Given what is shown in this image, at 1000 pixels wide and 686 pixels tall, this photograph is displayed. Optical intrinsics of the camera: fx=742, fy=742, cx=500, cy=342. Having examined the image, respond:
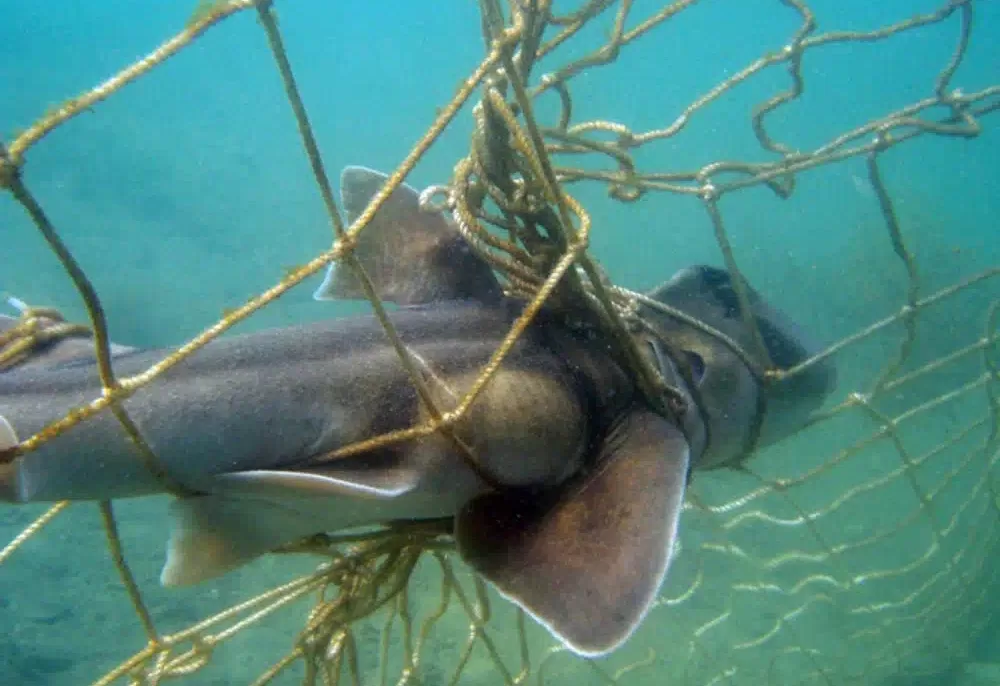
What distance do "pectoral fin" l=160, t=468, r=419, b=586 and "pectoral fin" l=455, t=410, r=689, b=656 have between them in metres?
0.33

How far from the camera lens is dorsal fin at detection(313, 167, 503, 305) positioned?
8.73 ft

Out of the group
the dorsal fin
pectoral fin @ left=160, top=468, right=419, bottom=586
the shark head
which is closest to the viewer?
pectoral fin @ left=160, top=468, right=419, bottom=586

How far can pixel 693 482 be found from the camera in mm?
6359

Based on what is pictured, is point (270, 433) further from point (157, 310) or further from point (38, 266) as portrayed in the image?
point (38, 266)

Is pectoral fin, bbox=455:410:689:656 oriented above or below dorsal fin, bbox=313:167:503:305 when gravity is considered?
below

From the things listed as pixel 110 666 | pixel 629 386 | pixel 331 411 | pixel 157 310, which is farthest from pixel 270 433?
pixel 157 310

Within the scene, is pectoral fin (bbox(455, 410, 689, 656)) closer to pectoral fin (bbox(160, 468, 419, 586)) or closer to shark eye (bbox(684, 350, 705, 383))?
pectoral fin (bbox(160, 468, 419, 586))

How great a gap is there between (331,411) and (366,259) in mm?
851

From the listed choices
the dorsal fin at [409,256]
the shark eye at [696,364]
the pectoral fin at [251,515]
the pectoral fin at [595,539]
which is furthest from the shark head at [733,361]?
the pectoral fin at [251,515]

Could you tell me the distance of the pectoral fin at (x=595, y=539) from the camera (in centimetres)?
188

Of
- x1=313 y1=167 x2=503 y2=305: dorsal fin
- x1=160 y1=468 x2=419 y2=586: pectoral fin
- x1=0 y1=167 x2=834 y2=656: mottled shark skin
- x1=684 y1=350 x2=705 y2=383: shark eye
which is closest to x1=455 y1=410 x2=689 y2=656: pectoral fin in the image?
x1=0 y1=167 x2=834 y2=656: mottled shark skin

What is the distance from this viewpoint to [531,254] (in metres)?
2.52

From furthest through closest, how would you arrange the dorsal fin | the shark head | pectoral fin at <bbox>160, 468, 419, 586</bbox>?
the shark head, the dorsal fin, pectoral fin at <bbox>160, 468, 419, 586</bbox>

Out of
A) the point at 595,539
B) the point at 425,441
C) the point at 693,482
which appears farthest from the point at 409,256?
the point at 693,482
